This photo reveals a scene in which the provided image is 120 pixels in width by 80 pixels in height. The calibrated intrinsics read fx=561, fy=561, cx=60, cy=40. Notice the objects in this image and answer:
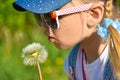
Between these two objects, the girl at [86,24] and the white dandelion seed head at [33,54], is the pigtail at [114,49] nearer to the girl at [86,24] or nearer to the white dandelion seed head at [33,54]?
the girl at [86,24]

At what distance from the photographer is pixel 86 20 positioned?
3.03 metres

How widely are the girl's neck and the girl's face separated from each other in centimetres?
7

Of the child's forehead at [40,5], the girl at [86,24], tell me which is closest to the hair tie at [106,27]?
the girl at [86,24]

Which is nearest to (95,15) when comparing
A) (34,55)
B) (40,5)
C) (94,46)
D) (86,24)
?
(86,24)

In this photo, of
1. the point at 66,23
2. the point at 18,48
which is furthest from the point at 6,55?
the point at 66,23

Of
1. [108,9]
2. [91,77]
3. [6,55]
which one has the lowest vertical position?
[6,55]

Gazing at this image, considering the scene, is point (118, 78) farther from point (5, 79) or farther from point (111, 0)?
point (5, 79)

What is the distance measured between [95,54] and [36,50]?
0.33 meters

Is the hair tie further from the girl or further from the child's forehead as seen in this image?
the child's forehead

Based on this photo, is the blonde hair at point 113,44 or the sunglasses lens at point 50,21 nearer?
the blonde hair at point 113,44

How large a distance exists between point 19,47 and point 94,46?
296 cm

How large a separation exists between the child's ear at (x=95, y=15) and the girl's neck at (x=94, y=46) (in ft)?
0.28

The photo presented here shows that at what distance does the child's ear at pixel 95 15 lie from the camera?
9.90 ft

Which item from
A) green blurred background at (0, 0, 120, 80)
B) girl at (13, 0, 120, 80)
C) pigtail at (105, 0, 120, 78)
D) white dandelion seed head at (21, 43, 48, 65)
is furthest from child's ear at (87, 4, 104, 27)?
green blurred background at (0, 0, 120, 80)
